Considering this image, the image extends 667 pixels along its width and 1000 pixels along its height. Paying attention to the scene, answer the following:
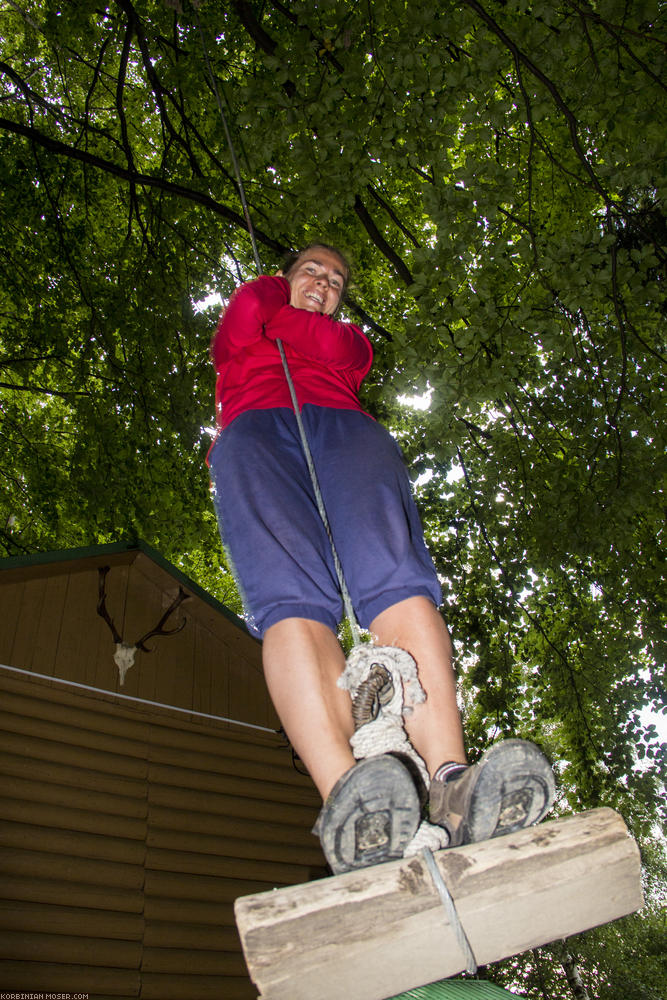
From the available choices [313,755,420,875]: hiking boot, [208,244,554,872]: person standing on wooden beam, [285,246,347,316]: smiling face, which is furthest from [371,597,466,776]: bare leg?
[285,246,347,316]: smiling face

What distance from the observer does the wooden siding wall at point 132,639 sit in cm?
375

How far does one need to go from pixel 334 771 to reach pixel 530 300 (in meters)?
4.01

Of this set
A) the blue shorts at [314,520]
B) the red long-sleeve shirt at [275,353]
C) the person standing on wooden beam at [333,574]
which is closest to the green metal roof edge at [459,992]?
the person standing on wooden beam at [333,574]

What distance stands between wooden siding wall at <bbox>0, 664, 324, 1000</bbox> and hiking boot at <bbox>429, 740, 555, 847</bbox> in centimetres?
281

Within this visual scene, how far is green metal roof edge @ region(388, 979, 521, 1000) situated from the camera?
73.8 inches

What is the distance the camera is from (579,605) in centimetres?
696

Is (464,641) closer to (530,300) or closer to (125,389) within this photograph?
(530,300)

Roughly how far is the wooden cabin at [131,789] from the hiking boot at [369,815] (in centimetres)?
274

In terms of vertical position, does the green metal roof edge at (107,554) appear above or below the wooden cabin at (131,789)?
above

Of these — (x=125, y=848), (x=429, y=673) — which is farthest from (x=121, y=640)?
(x=429, y=673)

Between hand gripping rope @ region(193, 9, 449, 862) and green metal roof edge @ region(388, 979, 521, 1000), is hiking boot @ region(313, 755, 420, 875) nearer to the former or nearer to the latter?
hand gripping rope @ region(193, 9, 449, 862)

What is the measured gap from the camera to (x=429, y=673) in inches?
63.8

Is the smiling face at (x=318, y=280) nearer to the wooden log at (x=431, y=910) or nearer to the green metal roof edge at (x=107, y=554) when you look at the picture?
the green metal roof edge at (x=107, y=554)

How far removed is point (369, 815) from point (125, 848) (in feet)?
9.82
